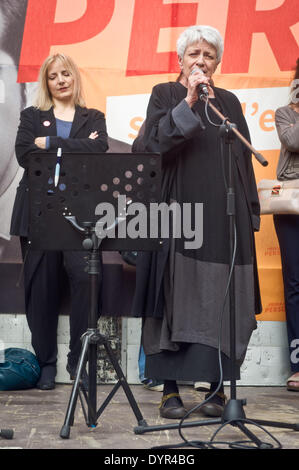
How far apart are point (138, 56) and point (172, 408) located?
262 centimetres

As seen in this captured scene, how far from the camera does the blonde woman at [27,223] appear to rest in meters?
4.27

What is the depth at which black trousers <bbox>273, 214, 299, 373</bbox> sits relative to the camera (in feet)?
14.5

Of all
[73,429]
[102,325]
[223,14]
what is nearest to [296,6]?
[223,14]

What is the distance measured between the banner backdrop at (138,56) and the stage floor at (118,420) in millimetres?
957

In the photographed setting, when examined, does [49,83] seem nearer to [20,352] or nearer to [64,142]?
[64,142]

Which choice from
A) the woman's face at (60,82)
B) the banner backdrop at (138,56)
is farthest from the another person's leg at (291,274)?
the woman's face at (60,82)

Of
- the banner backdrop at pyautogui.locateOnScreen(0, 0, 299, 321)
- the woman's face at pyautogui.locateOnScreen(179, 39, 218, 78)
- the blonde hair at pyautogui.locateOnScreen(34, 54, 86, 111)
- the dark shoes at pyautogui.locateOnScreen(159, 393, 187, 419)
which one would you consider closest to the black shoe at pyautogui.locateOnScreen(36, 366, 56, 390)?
the banner backdrop at pyautogui.locateOnScreen(0, 0, 299, 321)

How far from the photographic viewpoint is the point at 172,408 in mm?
3344

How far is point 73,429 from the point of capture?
304cm

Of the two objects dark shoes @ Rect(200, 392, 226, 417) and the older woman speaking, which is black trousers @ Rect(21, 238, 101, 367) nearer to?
the older woman speaking

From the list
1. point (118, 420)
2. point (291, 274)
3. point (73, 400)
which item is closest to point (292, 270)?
point (291, 274)

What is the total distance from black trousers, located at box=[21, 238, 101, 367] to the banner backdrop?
0.37 metres

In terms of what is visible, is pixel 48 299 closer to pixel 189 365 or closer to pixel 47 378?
pixel 47 378

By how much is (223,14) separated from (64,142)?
1674 millimetres
